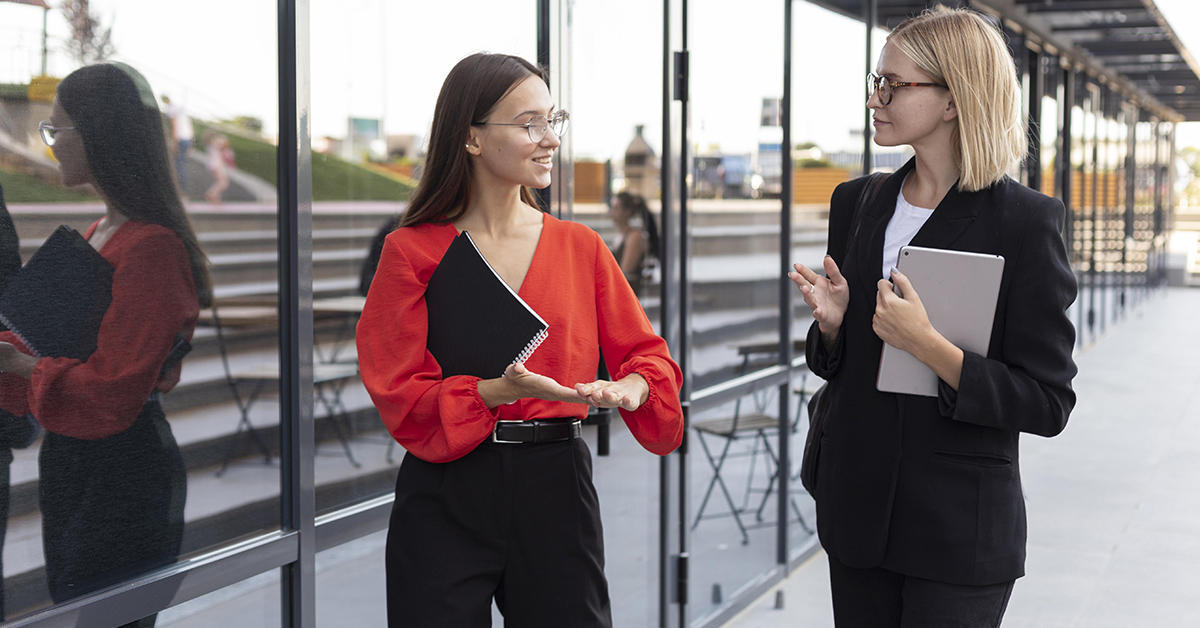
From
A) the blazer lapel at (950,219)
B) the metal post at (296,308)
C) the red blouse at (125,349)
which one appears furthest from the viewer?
the metal post at (296,308)

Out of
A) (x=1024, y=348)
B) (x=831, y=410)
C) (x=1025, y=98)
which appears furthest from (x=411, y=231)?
(x=1025, y=98)

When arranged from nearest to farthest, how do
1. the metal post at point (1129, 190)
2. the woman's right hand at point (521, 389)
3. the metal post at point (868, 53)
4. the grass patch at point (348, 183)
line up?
1. the woman's right hand at point (521, 389)
2. the grass patch at point (348, 183)
3. the metal post at point (868, 53)
4. the metal post at point (1129, 190)

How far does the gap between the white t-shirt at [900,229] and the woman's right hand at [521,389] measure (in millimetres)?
631

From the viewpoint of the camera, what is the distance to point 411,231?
1806 millimetres

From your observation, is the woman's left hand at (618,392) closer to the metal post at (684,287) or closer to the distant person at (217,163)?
the distant person at (217,163)

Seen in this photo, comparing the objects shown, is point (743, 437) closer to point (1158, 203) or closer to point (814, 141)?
point (814, 141)

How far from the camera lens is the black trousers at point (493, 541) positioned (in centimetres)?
175

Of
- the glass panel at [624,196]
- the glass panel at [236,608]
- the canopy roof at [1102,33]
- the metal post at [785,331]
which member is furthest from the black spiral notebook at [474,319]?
the canopy roof at [1102,33]

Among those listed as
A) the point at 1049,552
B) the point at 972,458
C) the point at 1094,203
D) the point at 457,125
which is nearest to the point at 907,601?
the point at 972,458

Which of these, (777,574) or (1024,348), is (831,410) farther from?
(777,574)

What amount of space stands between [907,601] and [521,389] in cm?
78

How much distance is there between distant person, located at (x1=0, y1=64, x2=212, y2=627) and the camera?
1710 mm

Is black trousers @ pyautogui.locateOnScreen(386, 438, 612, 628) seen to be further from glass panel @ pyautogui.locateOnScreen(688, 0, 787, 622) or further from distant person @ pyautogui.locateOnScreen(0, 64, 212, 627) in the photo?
glass panel @ pyautogui.locateOnScreen(688, 0, 787, 622)

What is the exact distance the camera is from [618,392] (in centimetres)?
166
